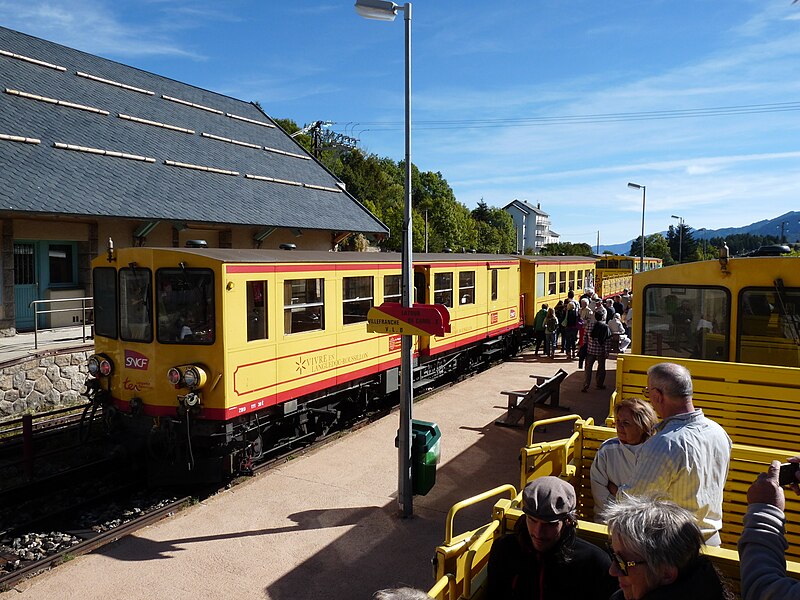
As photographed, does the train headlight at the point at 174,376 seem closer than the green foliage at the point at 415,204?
Yes

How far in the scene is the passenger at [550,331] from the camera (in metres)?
17.5

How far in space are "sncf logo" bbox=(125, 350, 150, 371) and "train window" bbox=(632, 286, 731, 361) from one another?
6419 millimetres

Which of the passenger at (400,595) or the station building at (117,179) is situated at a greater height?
the station building at (117,179)

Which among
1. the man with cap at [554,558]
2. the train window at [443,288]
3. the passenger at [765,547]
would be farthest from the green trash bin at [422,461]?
the train window at [443,288]

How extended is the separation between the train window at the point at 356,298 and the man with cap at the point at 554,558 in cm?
701

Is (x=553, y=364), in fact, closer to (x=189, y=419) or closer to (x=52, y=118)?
(x=189, y=419)

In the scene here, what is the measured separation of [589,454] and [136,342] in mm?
5802

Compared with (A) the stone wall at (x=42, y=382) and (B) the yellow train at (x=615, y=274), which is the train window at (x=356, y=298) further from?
(B) the yellow train at (x=615, y=274)

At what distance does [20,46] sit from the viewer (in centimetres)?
1764

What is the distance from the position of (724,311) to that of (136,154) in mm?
15783

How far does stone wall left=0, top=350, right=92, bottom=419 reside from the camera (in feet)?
36.9

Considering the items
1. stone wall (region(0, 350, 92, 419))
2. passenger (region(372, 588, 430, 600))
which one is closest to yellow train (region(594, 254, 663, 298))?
stone wall (region(0, 350, 92, 419))

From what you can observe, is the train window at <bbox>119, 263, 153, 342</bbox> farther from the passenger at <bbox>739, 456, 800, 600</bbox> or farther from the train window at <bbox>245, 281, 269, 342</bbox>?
the passenger at <bbox>739, 456, 800, 600</bbox>

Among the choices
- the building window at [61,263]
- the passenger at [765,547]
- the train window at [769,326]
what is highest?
the building window at [61,263]
